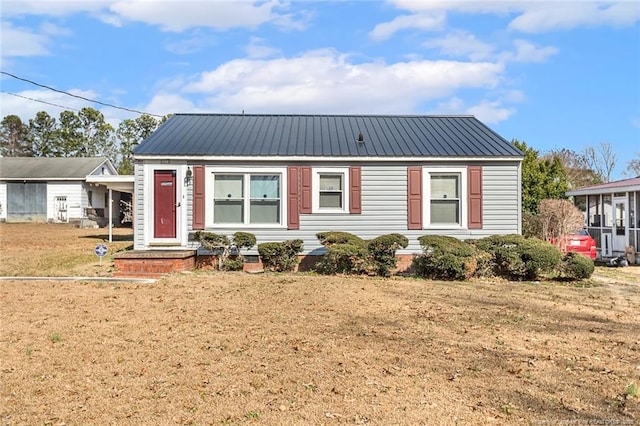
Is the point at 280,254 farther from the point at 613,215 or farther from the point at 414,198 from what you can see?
the point at 613,215

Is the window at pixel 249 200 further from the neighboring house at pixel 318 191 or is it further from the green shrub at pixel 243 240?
the green shrub at pixel 243 240

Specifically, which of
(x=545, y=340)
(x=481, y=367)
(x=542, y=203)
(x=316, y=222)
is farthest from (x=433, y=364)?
(x=542, y=203)

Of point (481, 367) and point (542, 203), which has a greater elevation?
point (542, 203)

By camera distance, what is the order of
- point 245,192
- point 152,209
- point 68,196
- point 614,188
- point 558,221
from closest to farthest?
point 152,209 < point 245,192 < point 558,221 < point 614,188 < point 68,196

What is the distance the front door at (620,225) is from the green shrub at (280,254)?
11.1m

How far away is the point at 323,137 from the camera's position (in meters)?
13.4

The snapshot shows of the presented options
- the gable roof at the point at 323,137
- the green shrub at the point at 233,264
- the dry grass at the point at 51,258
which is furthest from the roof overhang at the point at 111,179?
the green shrub at the point at 233,264

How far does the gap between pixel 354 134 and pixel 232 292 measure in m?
6.57

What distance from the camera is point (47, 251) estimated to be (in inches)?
590

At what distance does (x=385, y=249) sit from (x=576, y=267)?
159 inches

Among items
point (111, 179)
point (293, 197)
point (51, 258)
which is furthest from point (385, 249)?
point (111, 179)

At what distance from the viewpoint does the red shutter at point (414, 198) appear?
12.4 meters

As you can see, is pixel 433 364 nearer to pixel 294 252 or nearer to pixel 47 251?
pixel 294 252

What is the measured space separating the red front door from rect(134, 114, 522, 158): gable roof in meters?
0.70
